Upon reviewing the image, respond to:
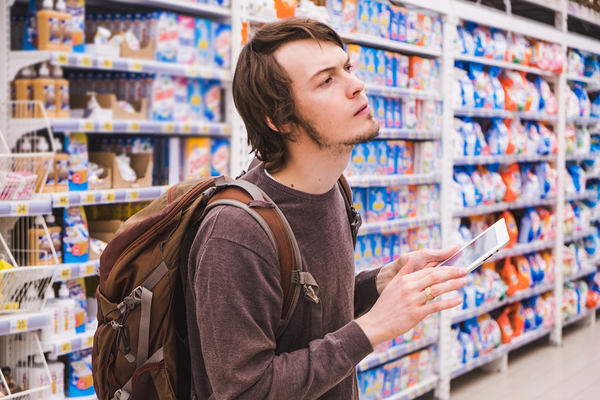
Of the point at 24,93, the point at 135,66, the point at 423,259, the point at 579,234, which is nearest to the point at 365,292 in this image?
the point at 423,259

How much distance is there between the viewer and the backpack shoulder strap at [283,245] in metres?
1.25

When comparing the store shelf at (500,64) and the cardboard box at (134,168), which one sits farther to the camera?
the store shelf at (500,64)

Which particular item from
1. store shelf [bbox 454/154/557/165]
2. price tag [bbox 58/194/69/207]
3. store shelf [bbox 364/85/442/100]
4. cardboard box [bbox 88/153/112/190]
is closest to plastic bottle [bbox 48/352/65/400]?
price tag [bbox 58/194/69/207]

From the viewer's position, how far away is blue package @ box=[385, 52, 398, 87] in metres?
3.89

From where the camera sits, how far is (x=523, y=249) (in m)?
5.00

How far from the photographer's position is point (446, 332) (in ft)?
14.2

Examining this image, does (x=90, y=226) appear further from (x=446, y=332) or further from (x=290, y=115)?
(x=446, y=332)

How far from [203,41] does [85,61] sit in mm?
676

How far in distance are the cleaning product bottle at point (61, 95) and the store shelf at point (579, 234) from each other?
15.4 feet

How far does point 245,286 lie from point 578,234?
17.9 feet

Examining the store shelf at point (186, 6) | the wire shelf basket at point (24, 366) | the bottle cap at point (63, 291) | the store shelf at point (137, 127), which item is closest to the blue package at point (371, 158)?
the store shelf at point (137, 127)

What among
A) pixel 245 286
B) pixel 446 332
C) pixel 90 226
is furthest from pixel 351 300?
pixel 446 332

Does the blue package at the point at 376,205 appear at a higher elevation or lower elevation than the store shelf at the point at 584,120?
lower

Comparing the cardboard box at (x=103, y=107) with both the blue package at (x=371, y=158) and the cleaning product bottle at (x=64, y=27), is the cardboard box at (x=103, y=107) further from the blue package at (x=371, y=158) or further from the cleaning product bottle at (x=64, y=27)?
the blue package at (x=371, y=158)
